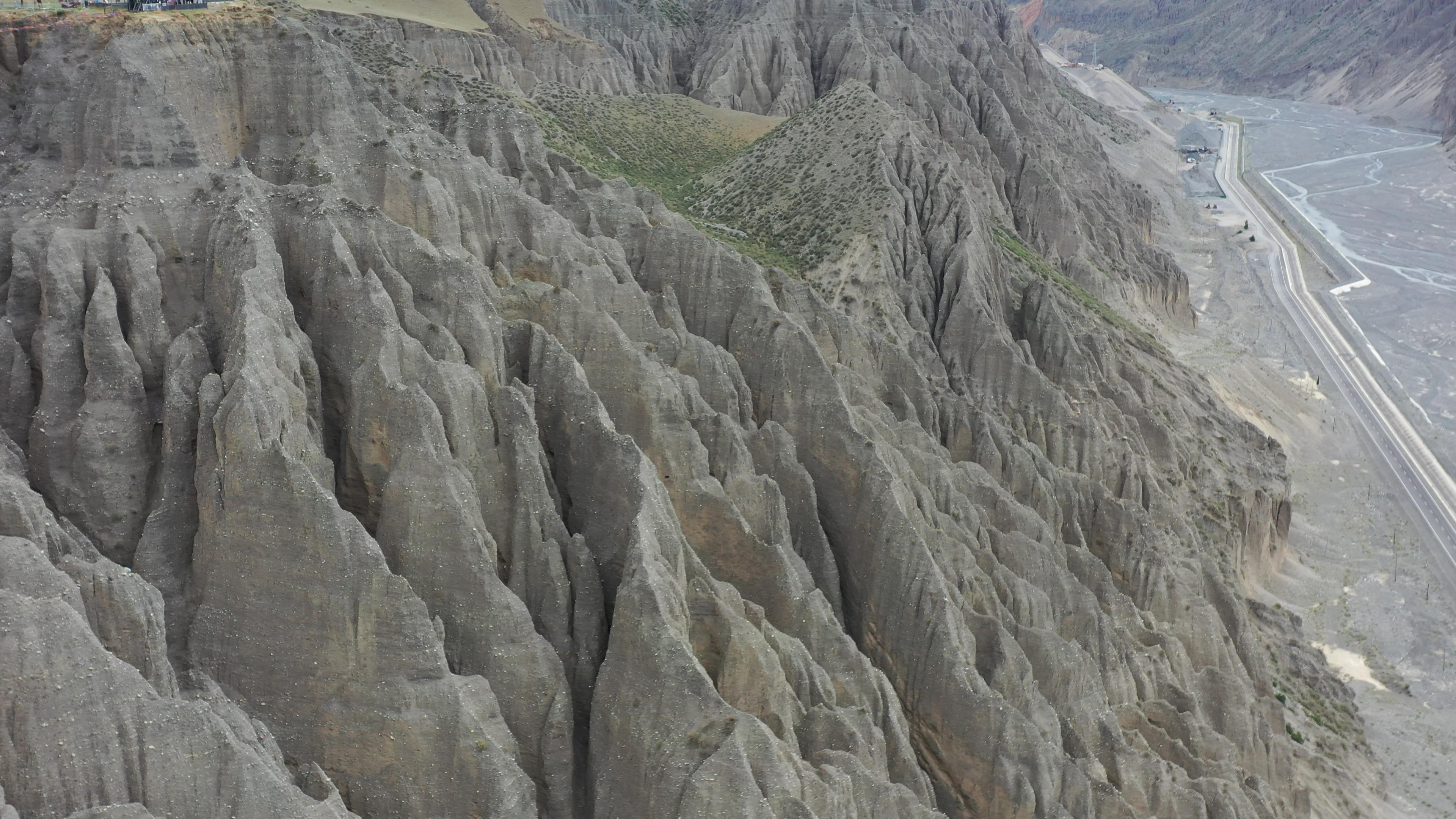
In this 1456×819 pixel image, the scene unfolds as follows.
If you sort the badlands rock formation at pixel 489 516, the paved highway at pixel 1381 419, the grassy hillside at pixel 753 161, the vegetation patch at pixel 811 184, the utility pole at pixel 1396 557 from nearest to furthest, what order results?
1. the badlands rock formation at pixel 489 516
2. the vegetation patch at pixel 811 184
3. the utility pole at pixel 1396 557
4. the grassy hillside at pixel 753 161
5. the paved highway at pixel 1381 419

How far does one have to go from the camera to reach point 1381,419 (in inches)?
4355

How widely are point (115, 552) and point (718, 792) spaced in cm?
1537

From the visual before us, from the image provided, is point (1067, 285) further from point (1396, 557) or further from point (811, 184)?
point (1396, 557)

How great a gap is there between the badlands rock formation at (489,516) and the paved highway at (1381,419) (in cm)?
3213

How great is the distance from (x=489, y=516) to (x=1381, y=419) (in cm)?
9875

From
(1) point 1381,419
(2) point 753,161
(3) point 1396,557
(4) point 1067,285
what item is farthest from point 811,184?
(1) point 1381,419

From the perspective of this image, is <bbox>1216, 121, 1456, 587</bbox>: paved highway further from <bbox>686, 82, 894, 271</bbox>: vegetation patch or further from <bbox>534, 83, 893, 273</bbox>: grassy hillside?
<bbox>534, 83, 893, 273</bbox>: grassy hillside

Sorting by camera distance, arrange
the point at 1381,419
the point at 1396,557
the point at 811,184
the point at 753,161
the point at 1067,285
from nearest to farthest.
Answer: the point at 1396,557
the point at 811,184
the point at 753,161
the point at 1067,285
the point at 1381,419

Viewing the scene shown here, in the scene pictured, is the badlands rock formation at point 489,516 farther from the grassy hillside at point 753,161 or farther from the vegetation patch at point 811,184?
the grassy hillside at point 753,161

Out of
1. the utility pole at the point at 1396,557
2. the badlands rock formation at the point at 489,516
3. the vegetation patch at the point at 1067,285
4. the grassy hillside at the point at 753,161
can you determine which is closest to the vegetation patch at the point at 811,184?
the grassy hillside at the point at 753,161

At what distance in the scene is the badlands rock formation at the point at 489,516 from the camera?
28.8 meters

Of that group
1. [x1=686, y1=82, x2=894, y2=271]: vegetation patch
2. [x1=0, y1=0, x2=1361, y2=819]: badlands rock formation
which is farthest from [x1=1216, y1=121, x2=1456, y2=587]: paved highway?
[x1=686, y1=82, x2=894, y2=271]: vegetation patch

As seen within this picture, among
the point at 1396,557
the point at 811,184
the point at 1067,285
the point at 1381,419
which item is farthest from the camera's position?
the point at 1381,419

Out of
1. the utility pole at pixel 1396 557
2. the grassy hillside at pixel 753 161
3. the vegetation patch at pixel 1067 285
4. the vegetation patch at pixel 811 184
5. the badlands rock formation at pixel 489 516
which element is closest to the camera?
the badlands rock formation at pixel 489 516
